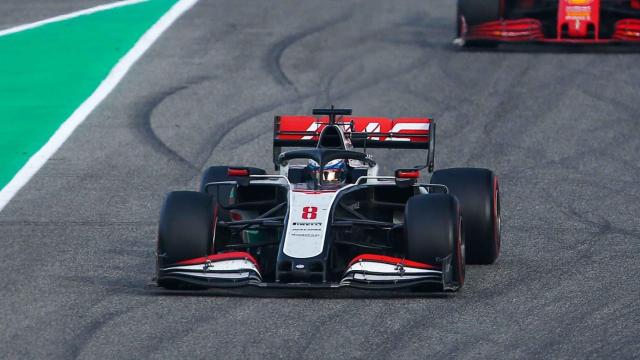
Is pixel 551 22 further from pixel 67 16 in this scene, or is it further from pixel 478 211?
pixel 478 211

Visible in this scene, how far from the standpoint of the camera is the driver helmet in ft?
39.3

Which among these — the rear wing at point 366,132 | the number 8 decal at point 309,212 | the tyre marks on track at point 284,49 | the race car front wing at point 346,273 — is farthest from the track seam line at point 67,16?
the race car front wing at point 346,273

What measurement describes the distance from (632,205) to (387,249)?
3962 millimetres

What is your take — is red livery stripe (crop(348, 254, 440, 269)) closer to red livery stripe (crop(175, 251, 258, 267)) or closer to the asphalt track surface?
the asphalt track surface

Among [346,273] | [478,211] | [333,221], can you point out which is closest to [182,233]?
[333,221]

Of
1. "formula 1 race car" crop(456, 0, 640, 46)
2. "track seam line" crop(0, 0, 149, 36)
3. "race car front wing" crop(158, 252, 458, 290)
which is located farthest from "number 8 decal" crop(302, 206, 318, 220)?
"track seam line" crop(0, 0, 149, 36)

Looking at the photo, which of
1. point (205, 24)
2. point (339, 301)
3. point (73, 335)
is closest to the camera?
point (73, 335)

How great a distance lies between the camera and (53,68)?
2020 centimetres

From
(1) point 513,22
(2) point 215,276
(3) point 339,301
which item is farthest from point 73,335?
(1) point 513,22

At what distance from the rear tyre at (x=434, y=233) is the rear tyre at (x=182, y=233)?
1.51 m

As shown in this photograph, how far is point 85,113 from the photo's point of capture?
719 inches

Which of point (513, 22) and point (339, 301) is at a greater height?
point (513, 22)

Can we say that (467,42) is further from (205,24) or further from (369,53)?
(205,24)

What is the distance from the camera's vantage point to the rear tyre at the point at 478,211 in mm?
11969
